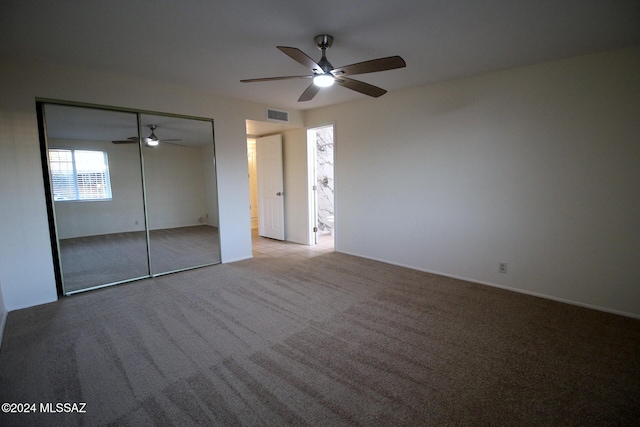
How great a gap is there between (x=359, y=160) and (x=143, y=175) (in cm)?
311

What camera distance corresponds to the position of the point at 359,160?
4.65 meters

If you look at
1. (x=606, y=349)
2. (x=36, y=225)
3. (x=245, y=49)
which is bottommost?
(x=606, y=349)

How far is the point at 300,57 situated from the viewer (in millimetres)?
2154

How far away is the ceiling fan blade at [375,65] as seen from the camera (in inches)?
82.2

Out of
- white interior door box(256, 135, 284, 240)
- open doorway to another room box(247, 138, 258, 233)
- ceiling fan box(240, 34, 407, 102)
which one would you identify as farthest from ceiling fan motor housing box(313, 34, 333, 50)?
open doorway to another room box(247, 138, 258, 233)

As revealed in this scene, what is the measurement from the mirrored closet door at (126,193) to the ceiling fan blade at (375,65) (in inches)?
104

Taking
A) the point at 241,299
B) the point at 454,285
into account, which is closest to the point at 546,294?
the point at 454,285

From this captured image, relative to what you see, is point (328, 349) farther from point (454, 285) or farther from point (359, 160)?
point (359, 160)

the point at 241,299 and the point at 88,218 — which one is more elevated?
the point at 88,218

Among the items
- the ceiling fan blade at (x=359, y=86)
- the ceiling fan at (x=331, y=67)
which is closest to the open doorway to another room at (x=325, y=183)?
the ceiling fan blade at (x=359, y=86)

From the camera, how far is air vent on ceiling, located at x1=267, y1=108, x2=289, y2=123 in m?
4.84

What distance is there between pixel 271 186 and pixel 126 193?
2.82 meters

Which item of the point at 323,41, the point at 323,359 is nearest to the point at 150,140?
the point at 323,41

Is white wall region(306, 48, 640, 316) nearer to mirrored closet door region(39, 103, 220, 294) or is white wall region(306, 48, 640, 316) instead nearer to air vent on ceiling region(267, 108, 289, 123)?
air vent on ceiling region(267, 108, 289, 123)
